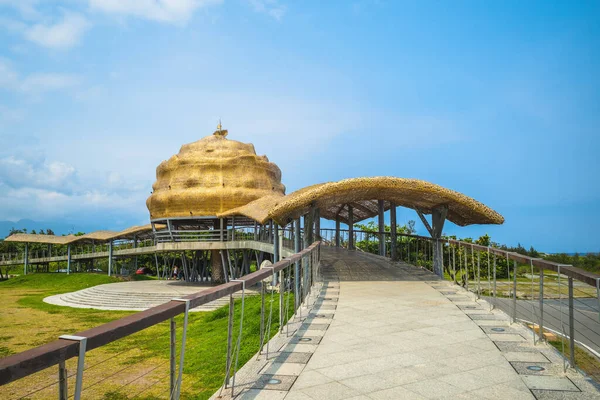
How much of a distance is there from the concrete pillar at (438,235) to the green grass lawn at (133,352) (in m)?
4.43

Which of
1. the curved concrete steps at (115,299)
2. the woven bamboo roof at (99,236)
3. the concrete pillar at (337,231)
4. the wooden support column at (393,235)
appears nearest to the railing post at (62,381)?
the wooden support column at (393,235)

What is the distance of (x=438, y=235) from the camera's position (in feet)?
44.3

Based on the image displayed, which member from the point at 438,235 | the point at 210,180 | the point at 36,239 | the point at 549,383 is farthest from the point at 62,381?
the point at 36,239

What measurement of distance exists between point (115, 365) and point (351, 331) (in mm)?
5577

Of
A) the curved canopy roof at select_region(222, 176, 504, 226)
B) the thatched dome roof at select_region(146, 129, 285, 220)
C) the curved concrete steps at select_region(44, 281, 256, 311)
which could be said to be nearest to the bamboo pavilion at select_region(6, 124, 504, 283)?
the thatched dome roof at select_region(146, 129, 285, 220)

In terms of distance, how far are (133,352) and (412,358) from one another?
7.06m

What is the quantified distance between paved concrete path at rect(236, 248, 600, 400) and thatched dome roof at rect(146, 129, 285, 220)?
21.4 m

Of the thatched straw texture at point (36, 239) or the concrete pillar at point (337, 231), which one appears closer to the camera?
the concrete pillar at point (337, 231)

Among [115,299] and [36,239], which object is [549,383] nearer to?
[115,299]

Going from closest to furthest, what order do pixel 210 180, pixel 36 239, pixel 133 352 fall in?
pixel 133 352
pixel 210 180
pixel 36 239

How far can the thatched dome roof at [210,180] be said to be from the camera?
2855cm

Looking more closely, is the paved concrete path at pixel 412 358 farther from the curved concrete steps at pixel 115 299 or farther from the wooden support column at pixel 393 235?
the curved concrete steps at pixel 115 299

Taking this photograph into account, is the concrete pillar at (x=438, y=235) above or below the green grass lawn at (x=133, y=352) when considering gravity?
above

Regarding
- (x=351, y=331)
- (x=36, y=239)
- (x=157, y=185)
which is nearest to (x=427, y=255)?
(x=351, y=331)
